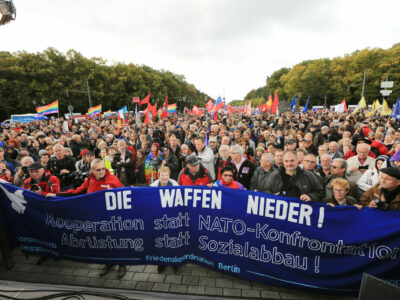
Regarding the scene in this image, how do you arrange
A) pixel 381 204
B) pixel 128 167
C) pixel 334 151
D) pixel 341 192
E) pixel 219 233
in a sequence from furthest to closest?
pixel 128 167 → pixel 334 151 → pixel 219 233 → pixel 341 192 → pixel 381 204

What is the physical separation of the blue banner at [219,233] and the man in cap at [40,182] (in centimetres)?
28

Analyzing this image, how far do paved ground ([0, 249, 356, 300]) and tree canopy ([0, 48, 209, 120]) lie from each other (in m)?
39.3

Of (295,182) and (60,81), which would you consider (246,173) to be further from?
(60,81)

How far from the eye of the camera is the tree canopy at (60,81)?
3784 centimetres

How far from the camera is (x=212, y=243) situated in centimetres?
344

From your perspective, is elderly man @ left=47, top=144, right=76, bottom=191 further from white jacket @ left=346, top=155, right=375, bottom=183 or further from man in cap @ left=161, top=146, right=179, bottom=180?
white jacket @ left=346, top=155, right=375, bottom=183

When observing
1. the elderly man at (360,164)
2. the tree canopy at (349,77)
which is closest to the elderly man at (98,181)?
the elderly man at (360,164)

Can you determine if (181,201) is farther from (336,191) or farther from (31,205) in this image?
(31,205)

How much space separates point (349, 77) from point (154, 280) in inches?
2593

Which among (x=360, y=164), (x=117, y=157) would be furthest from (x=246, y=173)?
(x=117, y=157)

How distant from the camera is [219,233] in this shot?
3.40 m

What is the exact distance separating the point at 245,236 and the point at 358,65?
217ft

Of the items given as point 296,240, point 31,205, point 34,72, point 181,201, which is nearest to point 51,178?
point 31,205

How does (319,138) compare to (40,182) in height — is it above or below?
above
